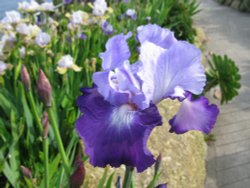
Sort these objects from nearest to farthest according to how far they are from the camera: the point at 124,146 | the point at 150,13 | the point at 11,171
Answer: the point at 124,146 → the point at 11,171 → the point at 150,13

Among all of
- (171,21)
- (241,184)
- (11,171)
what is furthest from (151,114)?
(171,21)

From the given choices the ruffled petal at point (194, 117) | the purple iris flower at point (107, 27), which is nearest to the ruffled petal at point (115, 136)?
the ruffled petal at point (194, 117)

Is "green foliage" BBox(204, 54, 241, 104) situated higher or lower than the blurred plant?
lower

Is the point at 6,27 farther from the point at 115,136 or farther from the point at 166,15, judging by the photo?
the point at 166,15

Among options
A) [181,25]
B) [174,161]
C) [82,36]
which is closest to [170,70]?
[174,161]

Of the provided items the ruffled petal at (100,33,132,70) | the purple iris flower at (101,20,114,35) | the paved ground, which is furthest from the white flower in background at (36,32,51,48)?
the ruffled petal at (100,33,132,70)

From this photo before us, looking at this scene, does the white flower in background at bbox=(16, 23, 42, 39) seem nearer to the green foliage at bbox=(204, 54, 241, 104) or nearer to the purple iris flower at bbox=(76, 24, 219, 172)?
the green foliage at bbox=(204, 54, 241, 104)

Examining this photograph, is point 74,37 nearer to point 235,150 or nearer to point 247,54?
point 235,150

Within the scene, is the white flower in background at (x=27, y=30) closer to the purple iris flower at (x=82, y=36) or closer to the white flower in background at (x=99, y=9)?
the purple iris flower at (x=82, y=36)
